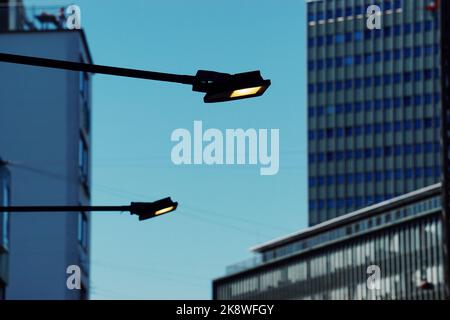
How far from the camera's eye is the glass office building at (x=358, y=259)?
162 metres

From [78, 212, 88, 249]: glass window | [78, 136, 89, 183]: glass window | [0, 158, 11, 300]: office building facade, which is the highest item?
[78, 136, 89, 183]: glass window

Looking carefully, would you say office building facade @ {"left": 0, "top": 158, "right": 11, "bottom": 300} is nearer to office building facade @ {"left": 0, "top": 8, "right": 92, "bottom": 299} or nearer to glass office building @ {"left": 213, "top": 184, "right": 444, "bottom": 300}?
office building facade @ {"left": 0, "top": 8, "right": 92, "bottom": 299}

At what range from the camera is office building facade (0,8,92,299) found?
66.0 m

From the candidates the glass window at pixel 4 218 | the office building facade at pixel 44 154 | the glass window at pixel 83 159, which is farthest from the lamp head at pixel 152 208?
the glass window at pixel 83 159

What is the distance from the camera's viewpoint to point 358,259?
16950cm

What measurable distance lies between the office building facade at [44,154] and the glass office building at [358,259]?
8737cm

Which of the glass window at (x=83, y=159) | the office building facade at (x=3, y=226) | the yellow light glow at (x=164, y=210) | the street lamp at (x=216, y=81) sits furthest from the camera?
the glass window at (x=83, y=159)

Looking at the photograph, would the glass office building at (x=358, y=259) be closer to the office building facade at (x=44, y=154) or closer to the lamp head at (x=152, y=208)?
the office building facade at (x=44, y=154)

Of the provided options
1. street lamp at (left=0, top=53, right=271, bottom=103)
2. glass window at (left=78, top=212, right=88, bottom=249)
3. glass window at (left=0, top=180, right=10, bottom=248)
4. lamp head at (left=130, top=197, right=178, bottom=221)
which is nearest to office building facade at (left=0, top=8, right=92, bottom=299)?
glass window at (left=78, top=212, right=88, bottom=249)

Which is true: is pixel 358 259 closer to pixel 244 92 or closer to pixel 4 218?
pixel 4 218

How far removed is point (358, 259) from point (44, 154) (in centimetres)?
10363

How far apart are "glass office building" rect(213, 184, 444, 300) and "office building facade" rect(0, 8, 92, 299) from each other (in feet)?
287
